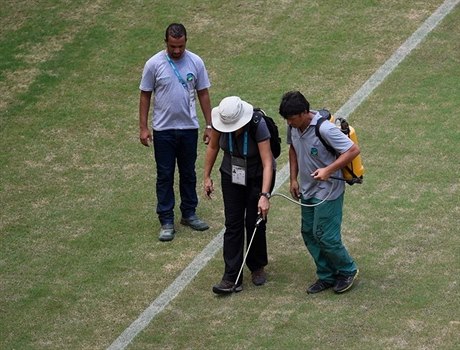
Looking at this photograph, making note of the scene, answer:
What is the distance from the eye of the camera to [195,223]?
36.0 ft

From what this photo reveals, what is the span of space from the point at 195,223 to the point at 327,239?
6.67 ft

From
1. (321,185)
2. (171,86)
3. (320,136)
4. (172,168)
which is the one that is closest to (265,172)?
(321,185)

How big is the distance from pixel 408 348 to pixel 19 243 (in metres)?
4.02

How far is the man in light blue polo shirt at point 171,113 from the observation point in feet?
35.2

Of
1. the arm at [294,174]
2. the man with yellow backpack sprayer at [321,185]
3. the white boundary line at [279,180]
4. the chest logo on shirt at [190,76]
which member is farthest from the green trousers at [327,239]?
the chest logo on shirt at [190,76]

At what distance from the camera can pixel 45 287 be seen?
395 inches

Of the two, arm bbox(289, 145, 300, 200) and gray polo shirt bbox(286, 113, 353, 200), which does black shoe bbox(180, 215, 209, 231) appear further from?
gray polo shirt bbox(286, 113, 353, 200)

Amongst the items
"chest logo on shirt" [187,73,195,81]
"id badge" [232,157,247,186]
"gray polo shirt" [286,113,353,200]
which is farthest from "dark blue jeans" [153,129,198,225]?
"gray polo shirt" [286,113,353,200]

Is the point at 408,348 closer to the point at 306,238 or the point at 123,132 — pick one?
the point at 306,238

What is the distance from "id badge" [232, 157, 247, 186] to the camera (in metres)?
9.45

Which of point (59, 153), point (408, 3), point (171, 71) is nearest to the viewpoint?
point (171, 71)

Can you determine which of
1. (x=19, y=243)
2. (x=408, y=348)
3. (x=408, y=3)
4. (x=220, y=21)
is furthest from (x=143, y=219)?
(x=408, y=3)

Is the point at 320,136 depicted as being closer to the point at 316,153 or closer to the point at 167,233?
the point at 316,153

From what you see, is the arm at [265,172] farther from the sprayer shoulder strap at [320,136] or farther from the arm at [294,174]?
the sprayer shoulder strap at [320,136]
